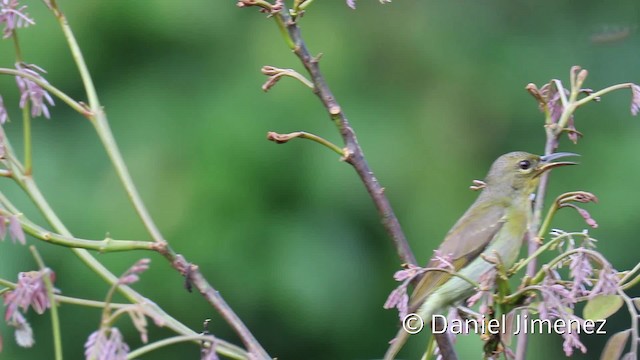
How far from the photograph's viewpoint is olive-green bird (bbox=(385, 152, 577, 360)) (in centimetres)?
129

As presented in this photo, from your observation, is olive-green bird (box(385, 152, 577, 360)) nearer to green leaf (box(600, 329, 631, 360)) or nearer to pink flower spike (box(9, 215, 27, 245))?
green leaf (box(600, 329, 631, 360))

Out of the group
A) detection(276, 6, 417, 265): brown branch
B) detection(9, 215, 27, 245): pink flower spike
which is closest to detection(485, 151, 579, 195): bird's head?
detection(276, 6, 417, 265): brown branch

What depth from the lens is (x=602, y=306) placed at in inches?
29.5

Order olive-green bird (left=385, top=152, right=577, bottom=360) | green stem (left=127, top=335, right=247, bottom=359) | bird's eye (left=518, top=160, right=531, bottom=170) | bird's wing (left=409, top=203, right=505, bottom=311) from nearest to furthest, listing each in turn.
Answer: green stem (left=127, top=335, right=247, bottom=359), olive-green bird (left=385, top=152, right=577, bottom=360), bird's wing (left=409, top=203, right=505, bottom=311), bird's eye (left=518, top=160, right=531, bottom=170)

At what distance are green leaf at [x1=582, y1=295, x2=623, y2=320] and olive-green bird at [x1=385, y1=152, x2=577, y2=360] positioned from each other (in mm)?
419

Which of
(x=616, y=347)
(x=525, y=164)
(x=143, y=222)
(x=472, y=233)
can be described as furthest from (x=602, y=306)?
(x=525, y=164)

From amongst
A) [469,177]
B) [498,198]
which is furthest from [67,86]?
[498,198]

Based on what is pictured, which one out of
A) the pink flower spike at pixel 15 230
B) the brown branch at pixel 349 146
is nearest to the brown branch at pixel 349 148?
the brown branch at pixel 349 146

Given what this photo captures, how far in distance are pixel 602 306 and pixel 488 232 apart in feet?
2.94

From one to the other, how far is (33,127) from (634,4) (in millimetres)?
2049

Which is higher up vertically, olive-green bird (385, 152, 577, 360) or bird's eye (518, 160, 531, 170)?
bird's eye (518, 160, 531, 170)

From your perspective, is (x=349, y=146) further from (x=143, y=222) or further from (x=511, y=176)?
(x=511, y=176)

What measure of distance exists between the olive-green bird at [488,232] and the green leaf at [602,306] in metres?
0.42

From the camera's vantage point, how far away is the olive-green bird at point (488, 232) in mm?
1289
